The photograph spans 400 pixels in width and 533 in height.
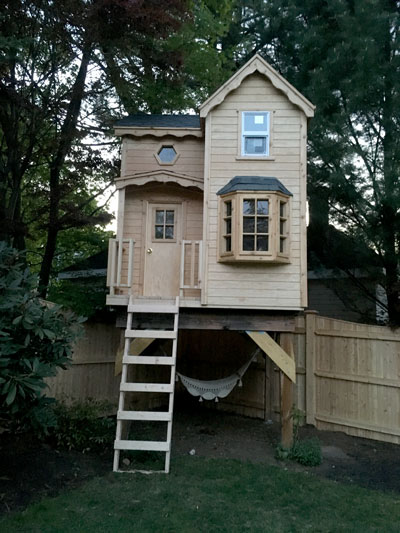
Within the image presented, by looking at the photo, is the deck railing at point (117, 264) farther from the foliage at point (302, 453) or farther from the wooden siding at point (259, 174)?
the foliage at point (302, 453)

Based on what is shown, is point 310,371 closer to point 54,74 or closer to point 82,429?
point 82,429

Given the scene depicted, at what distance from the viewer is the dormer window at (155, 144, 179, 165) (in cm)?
755

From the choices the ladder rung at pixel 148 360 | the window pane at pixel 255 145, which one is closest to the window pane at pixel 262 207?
the window pane at pixel 255 145

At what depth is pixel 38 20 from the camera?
812 cm

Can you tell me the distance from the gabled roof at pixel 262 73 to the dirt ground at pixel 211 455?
516cm

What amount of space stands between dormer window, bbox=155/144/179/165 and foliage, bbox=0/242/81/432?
11.8ft

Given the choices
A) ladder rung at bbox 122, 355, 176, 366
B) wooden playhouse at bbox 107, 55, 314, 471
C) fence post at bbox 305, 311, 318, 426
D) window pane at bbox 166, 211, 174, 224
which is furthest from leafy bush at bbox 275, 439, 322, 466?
window pane at bbox 166, 211, 174, 224

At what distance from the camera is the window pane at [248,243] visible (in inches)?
250

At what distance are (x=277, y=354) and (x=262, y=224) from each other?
194cm

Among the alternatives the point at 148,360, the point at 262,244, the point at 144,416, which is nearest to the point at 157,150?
the point at 262,244

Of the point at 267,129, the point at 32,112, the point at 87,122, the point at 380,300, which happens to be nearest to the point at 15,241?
the point at 32,112

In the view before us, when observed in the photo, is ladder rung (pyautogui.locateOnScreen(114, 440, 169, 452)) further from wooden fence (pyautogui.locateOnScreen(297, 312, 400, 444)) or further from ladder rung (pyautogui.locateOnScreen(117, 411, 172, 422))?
wooden fence (pyautogui.locateOnScreen(297, 312, 400, 444))

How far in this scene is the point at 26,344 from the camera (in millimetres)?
4109

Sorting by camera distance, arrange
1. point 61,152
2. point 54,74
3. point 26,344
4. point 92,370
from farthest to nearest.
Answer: point 61,152
point 54,74
point 92,370
point 26,344
